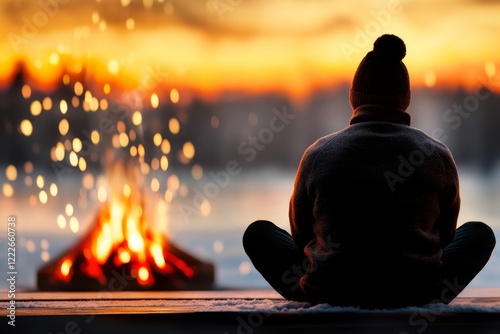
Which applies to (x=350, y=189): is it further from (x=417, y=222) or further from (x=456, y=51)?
(x=456, y=51)

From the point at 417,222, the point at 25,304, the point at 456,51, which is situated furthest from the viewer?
the point at 456,51

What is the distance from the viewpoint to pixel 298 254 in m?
1.73

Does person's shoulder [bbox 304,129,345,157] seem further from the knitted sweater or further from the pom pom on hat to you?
the pom pom on hat

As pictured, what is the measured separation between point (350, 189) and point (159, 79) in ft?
6.09

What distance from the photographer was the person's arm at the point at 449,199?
5.22ft

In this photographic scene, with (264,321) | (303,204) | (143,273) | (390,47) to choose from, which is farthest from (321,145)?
(143,273)

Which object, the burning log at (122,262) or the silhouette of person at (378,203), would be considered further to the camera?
the burning log at (122,262)

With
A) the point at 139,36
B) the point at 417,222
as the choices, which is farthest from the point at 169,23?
the point at 417,222

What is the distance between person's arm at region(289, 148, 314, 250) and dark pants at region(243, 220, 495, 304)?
0.06 metres

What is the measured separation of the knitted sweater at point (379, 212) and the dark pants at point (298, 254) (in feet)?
0.28

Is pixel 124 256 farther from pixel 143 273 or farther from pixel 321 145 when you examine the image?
pixel 321 145

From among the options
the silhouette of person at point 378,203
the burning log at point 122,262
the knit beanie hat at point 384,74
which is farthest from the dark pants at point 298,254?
the burning log at point 122,262

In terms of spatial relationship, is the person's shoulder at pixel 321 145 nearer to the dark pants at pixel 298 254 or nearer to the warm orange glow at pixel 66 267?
the dark pants at pixel 298 254

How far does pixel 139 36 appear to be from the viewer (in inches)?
129
